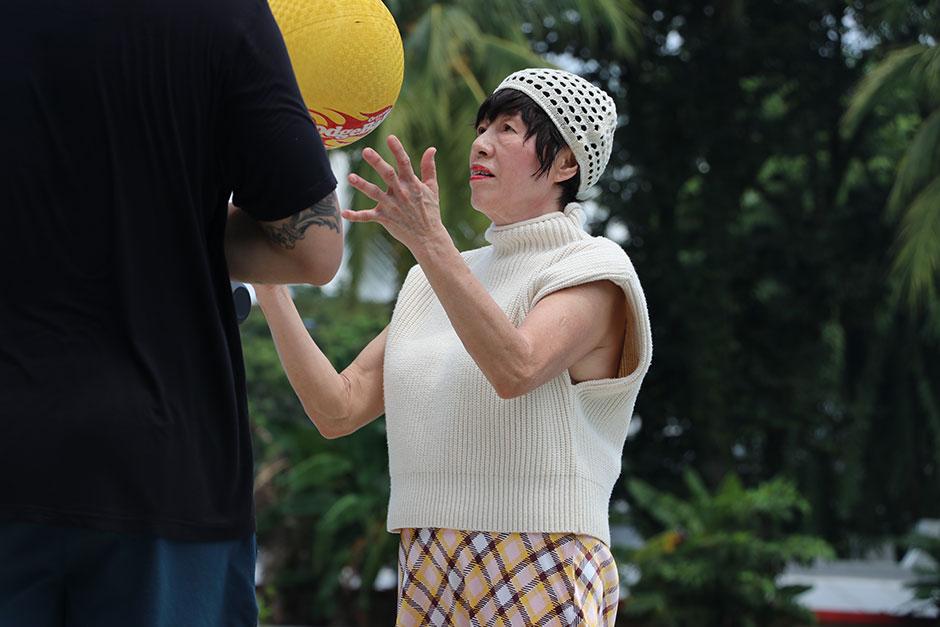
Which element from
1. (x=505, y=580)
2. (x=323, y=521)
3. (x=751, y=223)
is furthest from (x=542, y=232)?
(x=751, y=223)

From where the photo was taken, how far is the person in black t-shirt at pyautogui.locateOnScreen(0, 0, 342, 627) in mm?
1425

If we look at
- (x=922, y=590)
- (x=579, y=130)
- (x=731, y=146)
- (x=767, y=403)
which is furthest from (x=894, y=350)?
(x=579, y=130)

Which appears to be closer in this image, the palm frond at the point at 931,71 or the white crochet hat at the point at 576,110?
the white crochet hat at the point at 576,110

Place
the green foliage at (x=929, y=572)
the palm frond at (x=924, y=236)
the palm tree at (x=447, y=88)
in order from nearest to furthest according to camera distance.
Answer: the palm tree at (x=447, y=88), the palm frond at (x=924, y=236), the green foliage at (x=929, y=572)

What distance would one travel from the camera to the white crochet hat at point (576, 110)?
239cm

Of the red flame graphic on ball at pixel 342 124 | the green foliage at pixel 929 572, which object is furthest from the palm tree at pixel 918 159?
the red flame graphic on ball at pixel 342 124

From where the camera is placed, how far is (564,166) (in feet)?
7.96

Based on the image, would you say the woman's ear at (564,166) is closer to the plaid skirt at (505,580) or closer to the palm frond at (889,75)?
the plaid skirt at (505,580)

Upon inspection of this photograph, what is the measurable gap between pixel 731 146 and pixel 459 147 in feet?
20.6

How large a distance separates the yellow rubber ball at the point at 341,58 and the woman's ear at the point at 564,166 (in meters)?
0.36

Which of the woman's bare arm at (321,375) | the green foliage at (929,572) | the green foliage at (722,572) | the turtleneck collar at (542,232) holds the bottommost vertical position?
the green foliage at (929,572)

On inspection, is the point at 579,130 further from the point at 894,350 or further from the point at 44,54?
the point at 894,350

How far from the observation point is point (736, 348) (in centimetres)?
1709

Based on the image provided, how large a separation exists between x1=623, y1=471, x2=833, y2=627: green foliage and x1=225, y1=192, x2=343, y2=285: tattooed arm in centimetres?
977
